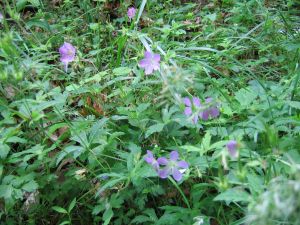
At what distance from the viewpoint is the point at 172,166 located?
1.58 metres

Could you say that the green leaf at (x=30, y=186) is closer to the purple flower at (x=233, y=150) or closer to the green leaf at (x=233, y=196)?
the green leaf at (x=233, y=196)

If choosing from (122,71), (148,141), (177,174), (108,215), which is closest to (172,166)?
(177,174)

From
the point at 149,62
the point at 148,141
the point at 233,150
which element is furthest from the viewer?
the point at 148,141

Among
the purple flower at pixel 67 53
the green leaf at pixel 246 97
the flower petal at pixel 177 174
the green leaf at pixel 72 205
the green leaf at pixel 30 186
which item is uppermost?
the purple flower at pixel 67 53

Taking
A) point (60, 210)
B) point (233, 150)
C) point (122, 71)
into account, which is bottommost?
point (60, 210)

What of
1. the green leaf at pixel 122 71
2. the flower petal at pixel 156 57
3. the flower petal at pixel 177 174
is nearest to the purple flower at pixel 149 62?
the flower petal at pixel 156 57

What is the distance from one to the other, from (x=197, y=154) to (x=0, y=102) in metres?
A: 0.91

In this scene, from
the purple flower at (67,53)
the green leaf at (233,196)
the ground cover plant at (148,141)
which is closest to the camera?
the green leaf at (233,196)

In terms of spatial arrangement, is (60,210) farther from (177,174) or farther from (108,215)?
(177,174)

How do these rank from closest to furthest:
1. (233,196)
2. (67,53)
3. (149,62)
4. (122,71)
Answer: (233,196)
(149,62)
(67,53)
(122,71)

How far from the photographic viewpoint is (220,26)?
3.23 m

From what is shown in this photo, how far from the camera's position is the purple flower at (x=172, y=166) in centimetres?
156

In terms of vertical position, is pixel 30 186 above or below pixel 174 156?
below

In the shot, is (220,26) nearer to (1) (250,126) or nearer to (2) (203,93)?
(2) (203,93)
